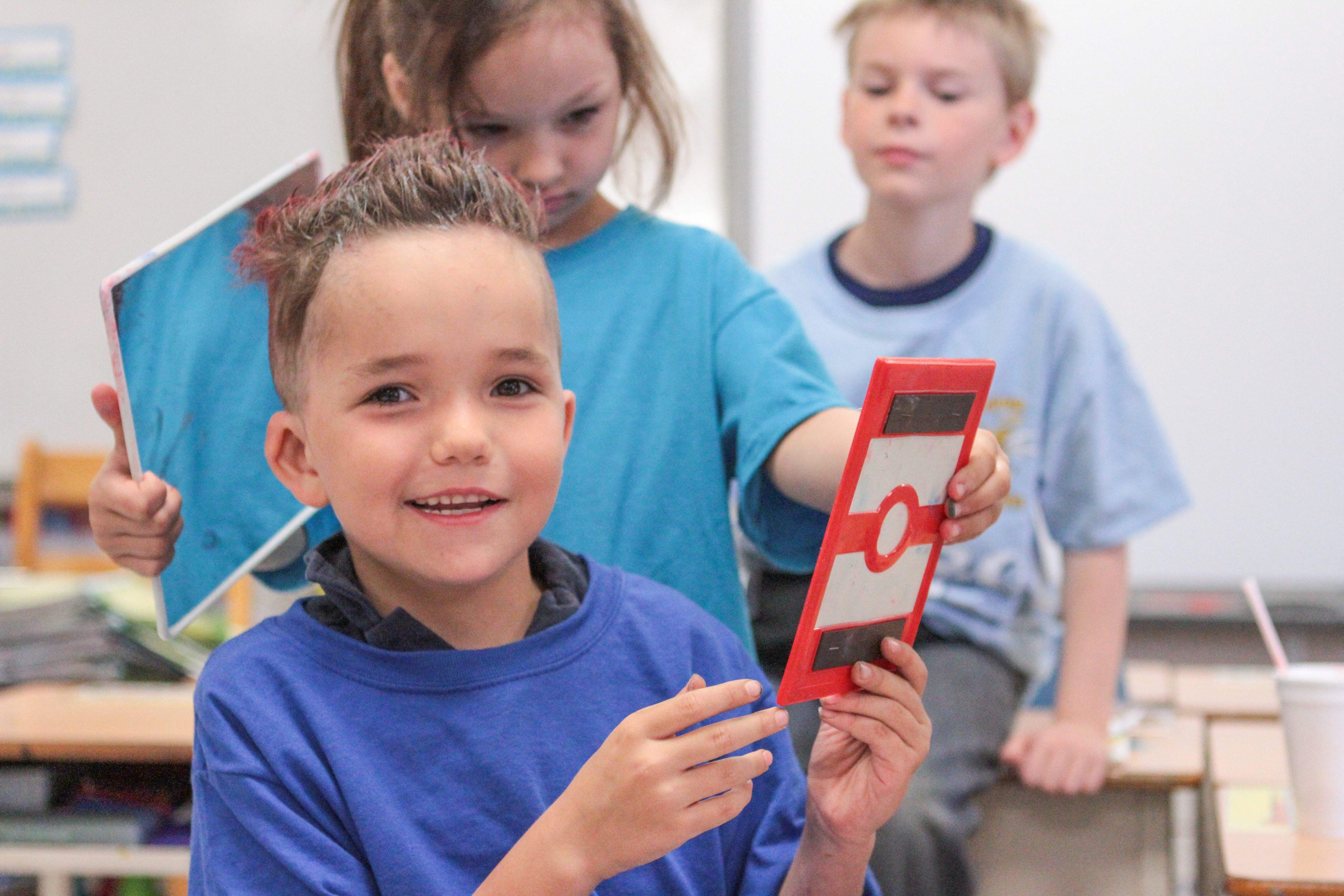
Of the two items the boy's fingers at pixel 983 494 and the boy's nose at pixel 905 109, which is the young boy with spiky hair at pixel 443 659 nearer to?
the boy's fingers at pixel 983 494

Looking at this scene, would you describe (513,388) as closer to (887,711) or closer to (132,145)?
(887,711)

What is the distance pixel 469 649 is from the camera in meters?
0.85

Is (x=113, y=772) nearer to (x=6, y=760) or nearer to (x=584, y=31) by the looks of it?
(x=6, y=760)

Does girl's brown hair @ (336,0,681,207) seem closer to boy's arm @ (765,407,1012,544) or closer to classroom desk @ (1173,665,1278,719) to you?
boy's arm @ (765,407,1012,544)

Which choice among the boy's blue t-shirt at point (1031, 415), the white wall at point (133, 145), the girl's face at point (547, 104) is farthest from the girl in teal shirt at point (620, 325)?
the white wall at point (133, 145)

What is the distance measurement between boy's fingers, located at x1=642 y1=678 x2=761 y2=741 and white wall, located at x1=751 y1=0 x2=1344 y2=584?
2.18m

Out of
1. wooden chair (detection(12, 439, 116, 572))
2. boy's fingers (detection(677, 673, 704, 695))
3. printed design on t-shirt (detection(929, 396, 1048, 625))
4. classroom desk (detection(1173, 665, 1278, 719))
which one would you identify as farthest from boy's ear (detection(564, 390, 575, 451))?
wooden chair (detection(12, 439, 116, 572))

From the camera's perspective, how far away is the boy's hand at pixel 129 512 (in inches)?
37.7

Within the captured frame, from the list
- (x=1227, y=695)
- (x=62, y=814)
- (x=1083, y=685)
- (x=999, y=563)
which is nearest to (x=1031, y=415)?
(x=999, y=563)

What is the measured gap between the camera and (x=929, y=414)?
2.44ft

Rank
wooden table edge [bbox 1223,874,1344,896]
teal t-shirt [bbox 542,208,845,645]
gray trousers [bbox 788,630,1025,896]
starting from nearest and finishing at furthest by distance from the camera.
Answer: wooden table edge [bbox 1223,874,1344,896] < teal t-shirt [bbox 542,208,845,645] < gray trousers [bbox 788,630,1025,896]

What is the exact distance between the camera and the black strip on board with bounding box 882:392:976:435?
715 millimetres

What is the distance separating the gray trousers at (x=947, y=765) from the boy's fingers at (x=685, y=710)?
611 millimetres

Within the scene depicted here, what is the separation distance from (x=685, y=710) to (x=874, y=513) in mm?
155
